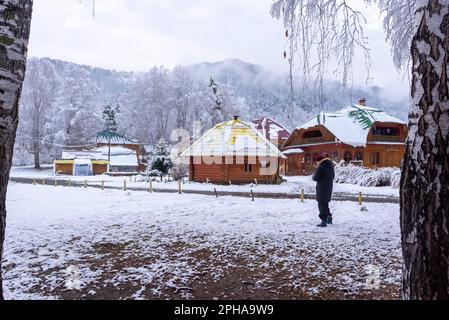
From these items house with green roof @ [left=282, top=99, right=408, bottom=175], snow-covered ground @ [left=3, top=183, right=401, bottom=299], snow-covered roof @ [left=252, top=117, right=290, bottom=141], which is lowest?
snow-covered ground @ [left=3, top=183, right=401, bottom=299]

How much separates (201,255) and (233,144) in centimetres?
2004

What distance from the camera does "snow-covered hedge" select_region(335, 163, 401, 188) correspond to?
71.2 ft

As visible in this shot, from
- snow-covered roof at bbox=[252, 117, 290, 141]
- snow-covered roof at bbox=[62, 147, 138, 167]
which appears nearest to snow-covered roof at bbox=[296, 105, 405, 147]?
snow-covered roof at bbox=[252, 117, 290, 141]

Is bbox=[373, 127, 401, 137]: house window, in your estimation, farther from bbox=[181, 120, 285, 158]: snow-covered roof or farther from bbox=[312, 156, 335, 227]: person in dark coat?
bbox=[312, 156, 335, 227]: person in dark coat

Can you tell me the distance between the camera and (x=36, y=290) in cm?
456

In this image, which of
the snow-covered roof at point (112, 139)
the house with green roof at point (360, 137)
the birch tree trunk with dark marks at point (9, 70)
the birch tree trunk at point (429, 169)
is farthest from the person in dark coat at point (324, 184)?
the snow-covered roof at point (112, 139)

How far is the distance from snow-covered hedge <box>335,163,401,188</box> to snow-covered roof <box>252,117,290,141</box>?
103 feet

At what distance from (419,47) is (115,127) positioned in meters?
61.7

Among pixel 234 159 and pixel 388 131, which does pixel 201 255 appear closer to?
pixel 234 159

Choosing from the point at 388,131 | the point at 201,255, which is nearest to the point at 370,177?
the point at 388,131

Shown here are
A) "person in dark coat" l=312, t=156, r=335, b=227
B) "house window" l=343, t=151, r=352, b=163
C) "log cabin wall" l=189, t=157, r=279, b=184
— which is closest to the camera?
"person in dark coat" l=312, t=156, r=335, b=227

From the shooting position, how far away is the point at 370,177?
22.9 metres

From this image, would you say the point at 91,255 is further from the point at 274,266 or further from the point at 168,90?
the point at 168,90
